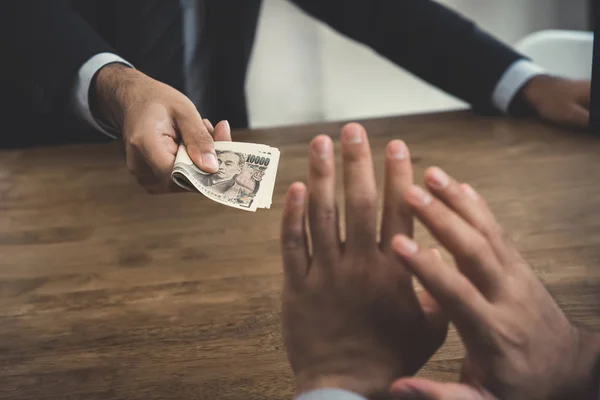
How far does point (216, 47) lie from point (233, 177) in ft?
0.93

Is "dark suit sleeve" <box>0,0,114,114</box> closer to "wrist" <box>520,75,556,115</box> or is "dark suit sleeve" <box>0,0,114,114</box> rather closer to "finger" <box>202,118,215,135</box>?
"finger" <box>202,118,215,135</box>

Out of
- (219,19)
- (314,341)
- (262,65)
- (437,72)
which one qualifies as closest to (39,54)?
(219,19)

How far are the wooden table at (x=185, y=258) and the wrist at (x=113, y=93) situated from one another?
19 centimetres

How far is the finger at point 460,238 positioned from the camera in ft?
1.60

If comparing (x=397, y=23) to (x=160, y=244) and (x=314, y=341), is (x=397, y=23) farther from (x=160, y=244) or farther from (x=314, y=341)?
(x=314, y=341)

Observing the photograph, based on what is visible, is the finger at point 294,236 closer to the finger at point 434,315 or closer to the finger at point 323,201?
the finger at point 323,201

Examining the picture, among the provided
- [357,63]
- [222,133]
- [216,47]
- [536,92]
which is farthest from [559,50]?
[222,133]

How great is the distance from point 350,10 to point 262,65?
0.21 meters

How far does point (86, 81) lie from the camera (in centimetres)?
77

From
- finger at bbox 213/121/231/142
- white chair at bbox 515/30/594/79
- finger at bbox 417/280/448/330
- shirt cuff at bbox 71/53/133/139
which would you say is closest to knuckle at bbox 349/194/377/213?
finger at bbox 417/280/448/330

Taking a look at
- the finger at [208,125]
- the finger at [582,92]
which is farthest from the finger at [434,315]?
the finger at [582,92]

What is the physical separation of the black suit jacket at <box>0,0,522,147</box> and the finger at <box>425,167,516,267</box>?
353 millimetres

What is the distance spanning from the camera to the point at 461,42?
1.16 m

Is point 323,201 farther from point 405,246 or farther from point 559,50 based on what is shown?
point 559,50
